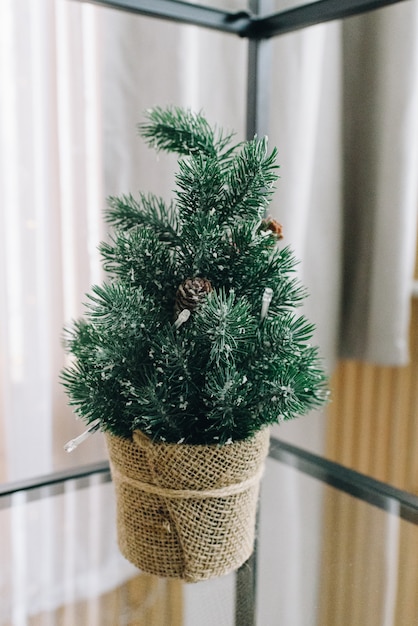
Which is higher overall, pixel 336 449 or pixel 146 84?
pixel 146 84

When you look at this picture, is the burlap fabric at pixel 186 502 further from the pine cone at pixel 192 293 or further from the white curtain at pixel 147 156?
the white curtain at pixel 147 156

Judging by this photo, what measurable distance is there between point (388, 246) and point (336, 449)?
40 centimetres

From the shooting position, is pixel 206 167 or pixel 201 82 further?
pixel 201 82

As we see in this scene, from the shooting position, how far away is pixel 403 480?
1.12 meters

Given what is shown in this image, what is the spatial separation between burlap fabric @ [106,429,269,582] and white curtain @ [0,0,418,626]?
44 centimetres

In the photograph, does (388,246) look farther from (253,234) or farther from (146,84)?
(253,234)

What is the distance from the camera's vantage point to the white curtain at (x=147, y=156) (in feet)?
3.06

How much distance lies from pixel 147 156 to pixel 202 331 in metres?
0.58

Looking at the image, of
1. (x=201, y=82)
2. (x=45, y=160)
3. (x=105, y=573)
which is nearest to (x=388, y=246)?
(x=201, y=82)

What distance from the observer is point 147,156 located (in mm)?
1021

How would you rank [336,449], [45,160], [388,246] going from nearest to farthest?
[45,160] < [388,246] < [336,449]

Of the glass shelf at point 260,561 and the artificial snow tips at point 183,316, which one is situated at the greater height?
the artificial snow tips at point 183,316

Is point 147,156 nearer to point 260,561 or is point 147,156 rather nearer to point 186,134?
point 186,134

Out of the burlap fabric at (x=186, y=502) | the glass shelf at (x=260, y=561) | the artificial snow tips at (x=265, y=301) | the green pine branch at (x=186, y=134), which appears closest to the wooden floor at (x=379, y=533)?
the glass shelf at (x=260, y=561)
